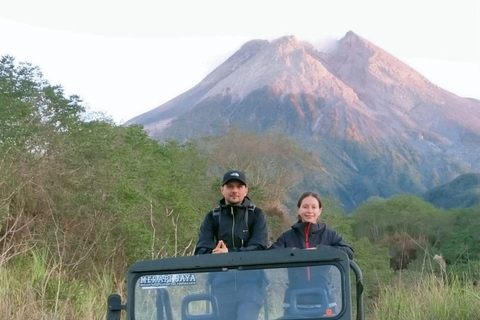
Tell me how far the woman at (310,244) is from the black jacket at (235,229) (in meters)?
0.21

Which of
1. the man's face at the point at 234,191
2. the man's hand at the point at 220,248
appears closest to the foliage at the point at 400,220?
the man's face at the point at 234,191

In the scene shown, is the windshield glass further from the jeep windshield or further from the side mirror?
the side mirror

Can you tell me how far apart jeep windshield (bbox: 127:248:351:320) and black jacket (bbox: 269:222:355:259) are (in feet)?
2.90

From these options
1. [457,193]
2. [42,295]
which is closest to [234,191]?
[42,295]

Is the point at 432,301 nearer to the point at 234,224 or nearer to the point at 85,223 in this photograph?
the point at 234,224

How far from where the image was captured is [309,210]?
6.03 meters

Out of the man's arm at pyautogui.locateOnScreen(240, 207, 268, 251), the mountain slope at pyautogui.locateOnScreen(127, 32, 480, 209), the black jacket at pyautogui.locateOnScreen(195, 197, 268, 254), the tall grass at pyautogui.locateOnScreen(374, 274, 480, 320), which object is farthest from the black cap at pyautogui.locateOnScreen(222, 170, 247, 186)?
the mountain slope at pyautogui.locateOnScreen(127, 32, 480, 209)

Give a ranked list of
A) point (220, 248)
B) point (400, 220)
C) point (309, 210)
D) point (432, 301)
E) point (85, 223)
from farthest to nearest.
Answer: point (400, 220), point (85, 223), point (432, 301), point (309, 210), point (220, 248)

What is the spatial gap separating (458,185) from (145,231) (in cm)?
10865

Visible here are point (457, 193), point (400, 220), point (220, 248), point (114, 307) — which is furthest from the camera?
point (457, 193)

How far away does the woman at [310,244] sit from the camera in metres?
4.86

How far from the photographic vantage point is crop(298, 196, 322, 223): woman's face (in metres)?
6.01

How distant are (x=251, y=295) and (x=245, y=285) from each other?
0.08 metres

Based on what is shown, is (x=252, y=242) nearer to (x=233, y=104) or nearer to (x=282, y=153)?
(x=282, y=153)
